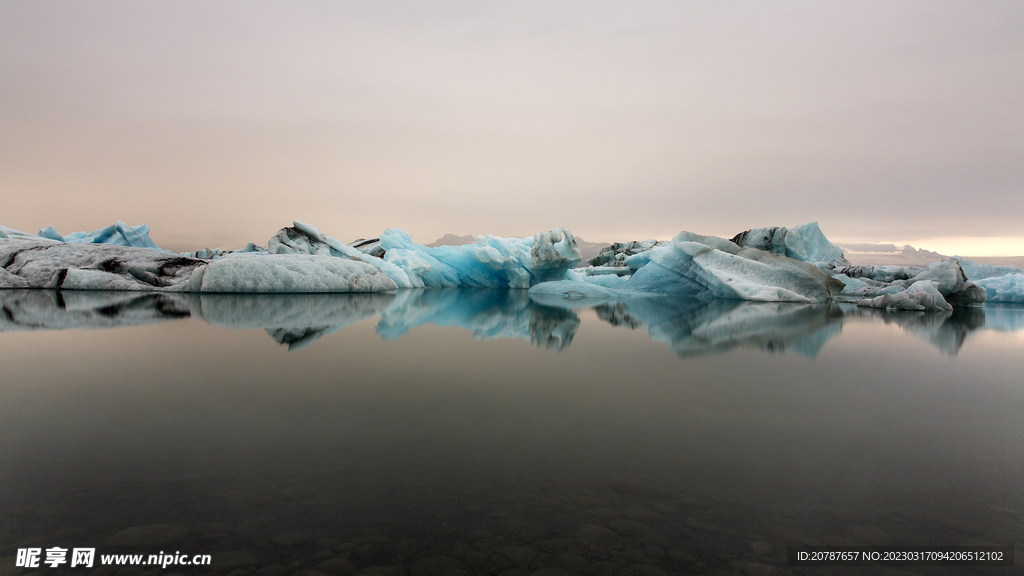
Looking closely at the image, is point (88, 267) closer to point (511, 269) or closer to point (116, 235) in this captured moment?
point (116, 235)

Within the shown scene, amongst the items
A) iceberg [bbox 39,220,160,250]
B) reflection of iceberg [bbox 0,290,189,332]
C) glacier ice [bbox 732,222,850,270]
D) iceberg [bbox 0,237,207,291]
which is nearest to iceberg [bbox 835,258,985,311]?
glacier ice [bbox 732,222,850,270]

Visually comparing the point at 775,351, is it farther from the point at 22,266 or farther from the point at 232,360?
the point at 22,266

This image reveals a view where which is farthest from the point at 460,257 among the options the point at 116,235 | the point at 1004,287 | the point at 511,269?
the point at 1004,287

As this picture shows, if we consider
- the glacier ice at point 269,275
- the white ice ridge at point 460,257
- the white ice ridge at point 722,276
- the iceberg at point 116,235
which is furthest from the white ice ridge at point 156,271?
the iceberg at point 116,235

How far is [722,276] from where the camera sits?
11.8m

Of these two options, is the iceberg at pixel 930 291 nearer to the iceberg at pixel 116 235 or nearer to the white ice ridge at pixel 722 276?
the white ice ridge at pixel 722 276

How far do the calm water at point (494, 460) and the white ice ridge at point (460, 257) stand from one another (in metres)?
12.2

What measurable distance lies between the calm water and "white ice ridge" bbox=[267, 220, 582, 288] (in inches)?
478

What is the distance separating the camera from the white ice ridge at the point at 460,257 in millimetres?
14688

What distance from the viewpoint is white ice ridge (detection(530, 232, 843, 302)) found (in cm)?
1162

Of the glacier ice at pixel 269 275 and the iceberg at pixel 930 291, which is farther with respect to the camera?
the glacier ice at pixel 269 275

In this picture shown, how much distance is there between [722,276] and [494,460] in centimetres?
1160

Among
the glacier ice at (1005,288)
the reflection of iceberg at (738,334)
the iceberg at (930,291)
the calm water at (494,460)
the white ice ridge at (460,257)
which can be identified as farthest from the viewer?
the white ice ridge at (460,257)

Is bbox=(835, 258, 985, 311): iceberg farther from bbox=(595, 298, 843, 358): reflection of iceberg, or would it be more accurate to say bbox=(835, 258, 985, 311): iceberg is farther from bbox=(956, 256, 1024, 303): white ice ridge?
bbox=(595, 298, 843, 358): reflection of iceberg
